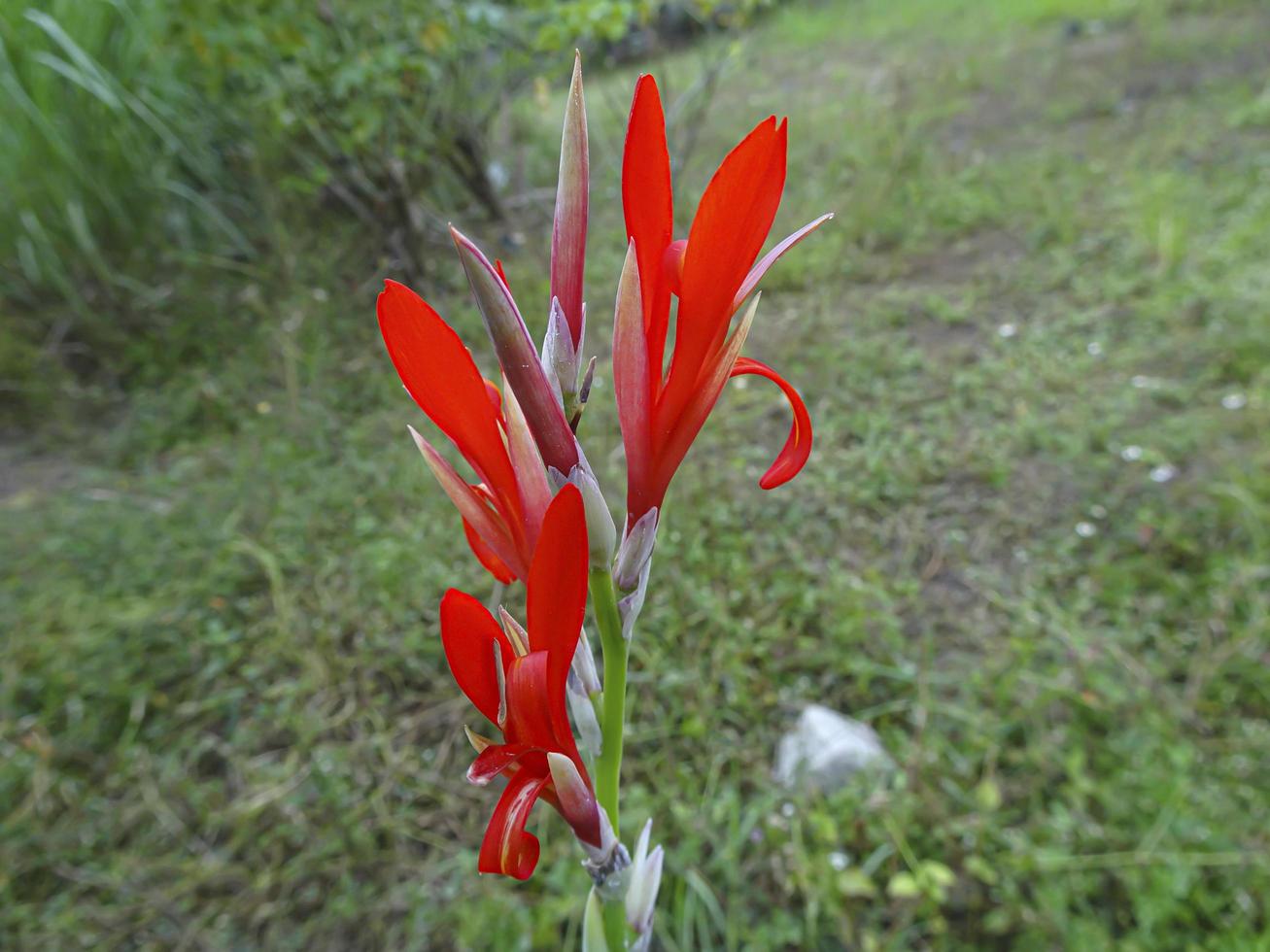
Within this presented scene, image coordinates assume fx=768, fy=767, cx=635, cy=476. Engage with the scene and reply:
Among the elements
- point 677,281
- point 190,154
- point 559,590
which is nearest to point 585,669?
point 559,590

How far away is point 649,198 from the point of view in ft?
1.25

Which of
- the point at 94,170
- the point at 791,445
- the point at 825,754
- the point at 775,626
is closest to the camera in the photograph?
the point at 791,445

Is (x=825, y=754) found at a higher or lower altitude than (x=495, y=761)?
lower

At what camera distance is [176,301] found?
8.07 ft

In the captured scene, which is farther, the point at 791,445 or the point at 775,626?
the point at 775,626

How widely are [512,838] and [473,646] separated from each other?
0.30ft

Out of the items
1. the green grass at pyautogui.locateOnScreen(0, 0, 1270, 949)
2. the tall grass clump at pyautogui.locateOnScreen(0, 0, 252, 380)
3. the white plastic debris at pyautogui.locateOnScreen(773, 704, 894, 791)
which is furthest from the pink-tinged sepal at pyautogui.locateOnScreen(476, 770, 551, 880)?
the tall grass clump at pyautogui.locateOnScreen(0, 0, 252, 380)

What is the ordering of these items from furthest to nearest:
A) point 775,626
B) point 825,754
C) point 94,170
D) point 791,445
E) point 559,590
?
point 94,170
point 775,626
point 825,754
point 791,445
point 559,590

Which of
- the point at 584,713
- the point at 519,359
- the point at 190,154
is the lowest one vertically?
the point at 584,713

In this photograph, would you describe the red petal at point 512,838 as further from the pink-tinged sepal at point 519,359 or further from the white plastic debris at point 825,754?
the white plastic debris at point 825,754

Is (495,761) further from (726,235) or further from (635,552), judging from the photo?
(726,235)

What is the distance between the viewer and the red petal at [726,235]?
35 centimetres

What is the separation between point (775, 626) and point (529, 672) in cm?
113

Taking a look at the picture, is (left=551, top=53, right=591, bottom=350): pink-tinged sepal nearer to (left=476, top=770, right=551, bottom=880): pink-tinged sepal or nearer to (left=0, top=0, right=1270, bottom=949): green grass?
(left=476, top=770, right=551, bottom=880): pink-tinged sepal
